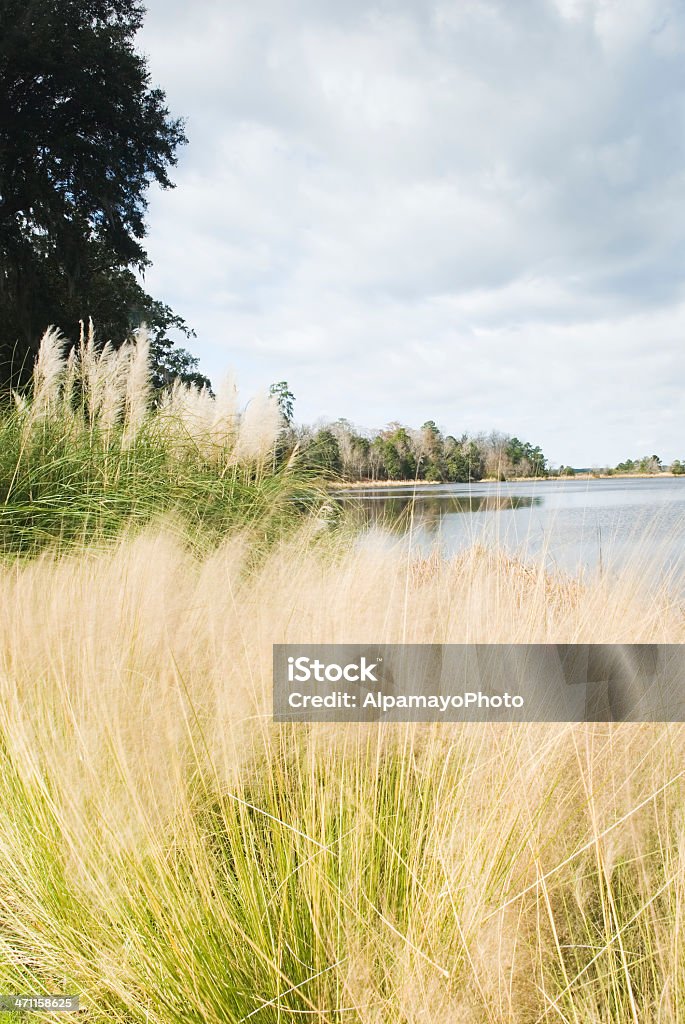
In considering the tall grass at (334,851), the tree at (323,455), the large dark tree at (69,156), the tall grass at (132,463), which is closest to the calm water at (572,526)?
the tall grass at (334,851)

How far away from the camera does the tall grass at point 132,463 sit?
146 inches

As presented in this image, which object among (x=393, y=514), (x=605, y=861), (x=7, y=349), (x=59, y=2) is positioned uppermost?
(x=59, y=2)

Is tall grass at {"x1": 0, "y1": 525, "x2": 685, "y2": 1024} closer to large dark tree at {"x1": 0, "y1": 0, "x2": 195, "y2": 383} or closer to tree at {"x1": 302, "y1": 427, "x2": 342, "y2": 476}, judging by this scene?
tree at {"x1": 302, "y1": 427, "x2": 342, "y2": 476}

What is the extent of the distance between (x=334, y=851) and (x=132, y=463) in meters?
3.48

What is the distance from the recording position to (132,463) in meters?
4.15

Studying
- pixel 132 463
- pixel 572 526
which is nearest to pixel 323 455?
pixel 132 463

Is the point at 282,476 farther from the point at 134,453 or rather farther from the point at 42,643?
the point at 42,643

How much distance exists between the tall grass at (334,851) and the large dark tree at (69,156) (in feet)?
31.9

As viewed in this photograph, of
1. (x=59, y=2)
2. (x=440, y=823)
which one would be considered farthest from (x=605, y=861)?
(x=59, y=2)

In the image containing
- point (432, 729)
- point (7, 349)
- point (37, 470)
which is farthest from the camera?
point (7, 349)

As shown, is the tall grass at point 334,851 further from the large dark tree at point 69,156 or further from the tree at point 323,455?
the large dark tree at point 69,156

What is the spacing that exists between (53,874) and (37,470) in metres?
3.26

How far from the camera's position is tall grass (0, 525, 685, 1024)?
3.03 feet

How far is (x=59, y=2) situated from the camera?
408 inches
